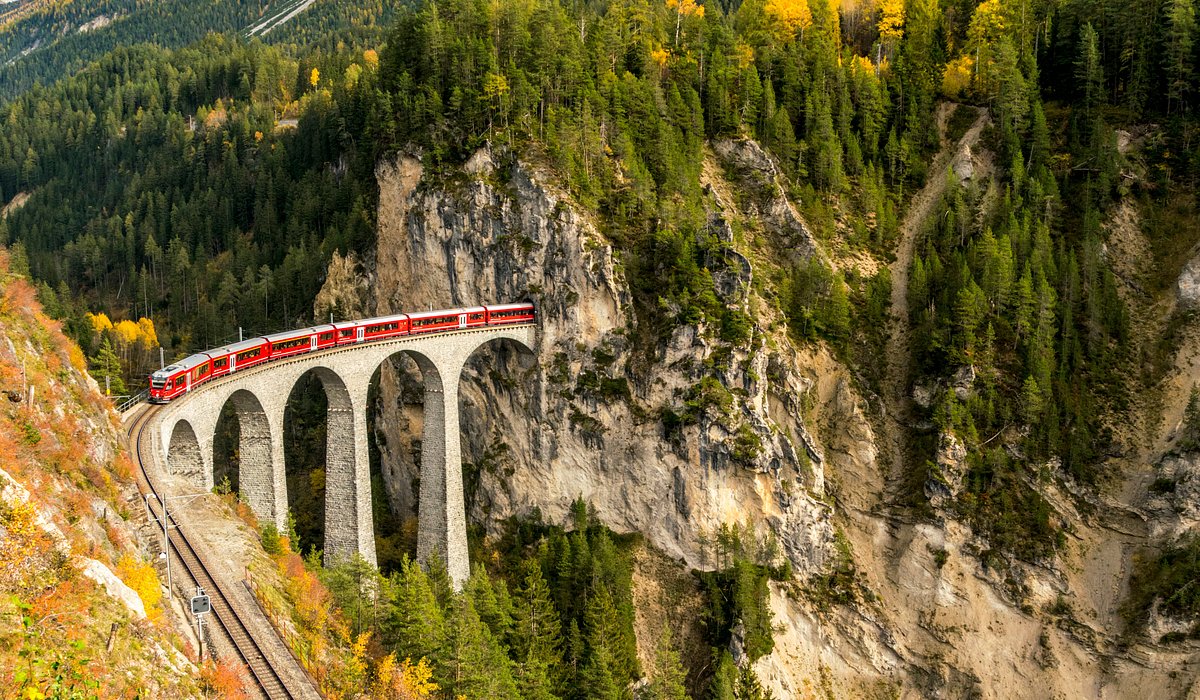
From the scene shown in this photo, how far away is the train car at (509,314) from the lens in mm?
69625

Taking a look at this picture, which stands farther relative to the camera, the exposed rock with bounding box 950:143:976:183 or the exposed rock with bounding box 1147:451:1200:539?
the exposed rock with bounding box 950:143:976:183

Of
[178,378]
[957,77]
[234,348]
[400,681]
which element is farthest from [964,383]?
[178,378]

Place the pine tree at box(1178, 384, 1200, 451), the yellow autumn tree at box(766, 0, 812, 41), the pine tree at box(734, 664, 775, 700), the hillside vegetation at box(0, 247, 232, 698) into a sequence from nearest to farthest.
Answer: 1. the hillside vegetation at box(0, 247, 232, 698)
2. the pine tree at box(734, 664, 775, 700)
3. the pine tree at box(1178, 384, 1200, 451)
4. the yellow autumn tree at box(766, 0, 812, 41)

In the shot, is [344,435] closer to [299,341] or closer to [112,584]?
[299,341]

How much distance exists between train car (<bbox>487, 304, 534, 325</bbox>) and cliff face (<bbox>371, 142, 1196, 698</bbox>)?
1284 millimetres

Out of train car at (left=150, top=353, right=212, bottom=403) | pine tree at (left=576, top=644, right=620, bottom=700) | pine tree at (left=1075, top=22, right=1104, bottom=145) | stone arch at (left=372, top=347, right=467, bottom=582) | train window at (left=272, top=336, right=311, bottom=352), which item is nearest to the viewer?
train car at (left=150, top=353, right=212, bottom=403)

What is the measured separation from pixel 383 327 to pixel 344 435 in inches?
288

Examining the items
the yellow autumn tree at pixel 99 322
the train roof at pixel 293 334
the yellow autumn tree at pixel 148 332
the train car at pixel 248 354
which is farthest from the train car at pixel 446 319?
the yellow autumn tree at pixel 99 322

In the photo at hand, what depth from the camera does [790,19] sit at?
3735 inches

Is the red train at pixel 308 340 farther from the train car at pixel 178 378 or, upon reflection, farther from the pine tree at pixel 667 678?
the pine tree at pixel 667 678

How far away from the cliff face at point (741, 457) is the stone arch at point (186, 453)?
26005mm

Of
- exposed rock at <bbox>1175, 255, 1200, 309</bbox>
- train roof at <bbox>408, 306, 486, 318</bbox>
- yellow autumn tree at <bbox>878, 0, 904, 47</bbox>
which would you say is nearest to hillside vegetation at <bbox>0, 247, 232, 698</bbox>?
train roof at <bbox>408, 306, 486, 318</bbox>

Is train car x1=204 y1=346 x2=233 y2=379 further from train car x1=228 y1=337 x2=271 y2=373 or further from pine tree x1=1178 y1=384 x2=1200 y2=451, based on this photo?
pine tree x1=1178 y1=384 x2=1200 y2=451

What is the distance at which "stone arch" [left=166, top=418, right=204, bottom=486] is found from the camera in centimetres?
5094
